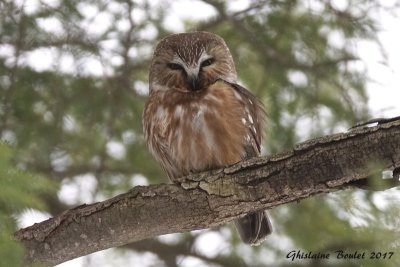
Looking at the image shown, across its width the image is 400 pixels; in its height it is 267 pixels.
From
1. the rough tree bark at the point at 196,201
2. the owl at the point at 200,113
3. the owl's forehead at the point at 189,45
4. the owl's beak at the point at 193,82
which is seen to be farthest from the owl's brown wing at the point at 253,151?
the rough tree bark at the point at 196,201

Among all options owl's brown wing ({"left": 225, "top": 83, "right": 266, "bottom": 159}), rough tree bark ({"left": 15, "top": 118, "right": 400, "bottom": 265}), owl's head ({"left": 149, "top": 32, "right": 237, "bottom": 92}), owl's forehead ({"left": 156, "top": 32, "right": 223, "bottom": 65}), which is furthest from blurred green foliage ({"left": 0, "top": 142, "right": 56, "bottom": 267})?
owl's forehead ({"left": 156, "top": 32, "right": 223, "bottom": 65})

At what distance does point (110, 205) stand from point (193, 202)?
40 cm

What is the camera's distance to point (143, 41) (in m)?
4.63

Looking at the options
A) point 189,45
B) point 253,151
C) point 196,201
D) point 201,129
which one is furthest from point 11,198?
point 189,45

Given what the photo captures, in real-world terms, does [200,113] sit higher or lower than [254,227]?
higher

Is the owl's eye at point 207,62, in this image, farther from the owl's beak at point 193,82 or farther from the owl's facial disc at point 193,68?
the owl's beak at point 193,82

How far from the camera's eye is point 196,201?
3174mm

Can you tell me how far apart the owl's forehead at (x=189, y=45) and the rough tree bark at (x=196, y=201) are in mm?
1341

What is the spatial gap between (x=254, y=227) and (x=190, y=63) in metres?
1.13

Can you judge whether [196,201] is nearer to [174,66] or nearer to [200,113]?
[200,113]

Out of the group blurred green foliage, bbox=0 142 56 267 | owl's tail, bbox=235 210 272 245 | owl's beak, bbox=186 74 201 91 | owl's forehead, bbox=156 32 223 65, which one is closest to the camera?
blurred green foliage, bbox=0 142 56 267

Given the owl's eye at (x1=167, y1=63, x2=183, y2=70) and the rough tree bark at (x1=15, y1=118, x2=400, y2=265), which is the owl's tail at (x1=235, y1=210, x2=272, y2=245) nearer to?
the rough tree bark at (x1=15, y1=118, x2=400, y2=265)

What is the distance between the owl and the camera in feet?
13.1

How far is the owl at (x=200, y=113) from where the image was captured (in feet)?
13.1
